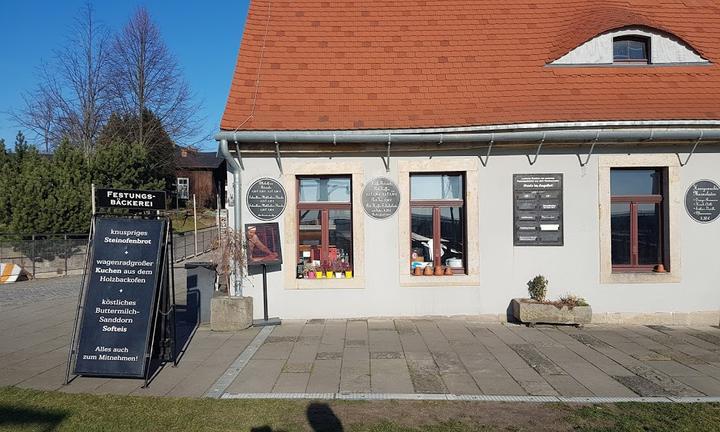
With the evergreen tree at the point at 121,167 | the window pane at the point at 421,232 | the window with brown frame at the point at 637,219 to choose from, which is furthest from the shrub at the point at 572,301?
the evergreen tree at the point at 121,167

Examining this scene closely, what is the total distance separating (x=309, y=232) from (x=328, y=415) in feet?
17.2

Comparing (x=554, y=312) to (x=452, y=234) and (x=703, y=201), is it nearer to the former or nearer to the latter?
(x=452, y=234)

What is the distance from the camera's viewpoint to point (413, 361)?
24.3 feet

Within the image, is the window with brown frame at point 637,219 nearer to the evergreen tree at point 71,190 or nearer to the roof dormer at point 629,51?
the roof dormer at point 629,51

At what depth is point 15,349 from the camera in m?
8.46

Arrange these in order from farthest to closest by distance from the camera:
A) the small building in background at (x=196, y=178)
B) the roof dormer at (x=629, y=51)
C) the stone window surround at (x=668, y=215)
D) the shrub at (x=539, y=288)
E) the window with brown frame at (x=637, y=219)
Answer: the small building in background at (x=196, y=178)
the roof dormer at (x=629, y=51)
the window with brown frame at (x=637, y=219)
the stone window surround at (x=668, y=215)
the shrub at (x=539, y=288)

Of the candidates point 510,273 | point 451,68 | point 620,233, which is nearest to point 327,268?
point 510,273

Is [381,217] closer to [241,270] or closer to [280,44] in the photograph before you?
[241,270]

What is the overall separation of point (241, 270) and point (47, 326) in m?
4.22

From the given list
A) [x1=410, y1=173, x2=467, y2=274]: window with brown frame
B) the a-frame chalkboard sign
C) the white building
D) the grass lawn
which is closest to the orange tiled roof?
the white building

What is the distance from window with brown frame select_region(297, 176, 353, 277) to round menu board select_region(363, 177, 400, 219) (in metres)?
0.44

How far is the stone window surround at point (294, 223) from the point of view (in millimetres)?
9977

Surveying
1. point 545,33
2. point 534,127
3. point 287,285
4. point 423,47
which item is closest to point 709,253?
point 534,127

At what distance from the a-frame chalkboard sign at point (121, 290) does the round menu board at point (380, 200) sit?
13.0 feet
